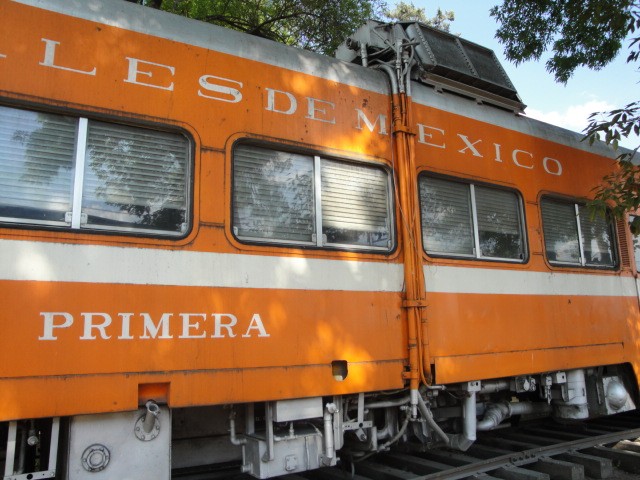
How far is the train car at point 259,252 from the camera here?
303cm

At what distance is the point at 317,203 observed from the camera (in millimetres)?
3957

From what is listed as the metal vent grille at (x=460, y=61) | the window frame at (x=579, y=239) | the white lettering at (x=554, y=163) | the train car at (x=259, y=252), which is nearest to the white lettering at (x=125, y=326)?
the train car at (x=259, y=252)

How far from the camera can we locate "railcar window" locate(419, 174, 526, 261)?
4.56 metres

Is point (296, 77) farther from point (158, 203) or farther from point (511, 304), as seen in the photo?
point (511, 304)

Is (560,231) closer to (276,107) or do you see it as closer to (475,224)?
(475,224)

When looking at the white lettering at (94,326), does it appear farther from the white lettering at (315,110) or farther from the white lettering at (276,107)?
the white lettering at (315,110)

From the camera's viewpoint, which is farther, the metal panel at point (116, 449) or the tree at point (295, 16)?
the tree at point (295, 16)

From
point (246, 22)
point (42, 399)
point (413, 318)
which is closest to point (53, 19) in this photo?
point (42, 399)

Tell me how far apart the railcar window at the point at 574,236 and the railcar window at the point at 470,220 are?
462 millimetres

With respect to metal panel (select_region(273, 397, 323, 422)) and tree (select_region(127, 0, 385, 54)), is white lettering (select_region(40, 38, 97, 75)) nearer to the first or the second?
metal panel (select_region(273, 397, 323, 422))

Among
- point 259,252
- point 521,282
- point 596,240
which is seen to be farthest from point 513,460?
point 259,252

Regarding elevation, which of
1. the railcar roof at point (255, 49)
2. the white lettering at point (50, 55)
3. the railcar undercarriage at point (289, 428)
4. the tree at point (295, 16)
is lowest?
the railcar undercarriage at point (289, 428)

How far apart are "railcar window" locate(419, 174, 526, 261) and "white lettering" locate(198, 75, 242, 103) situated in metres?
1.69

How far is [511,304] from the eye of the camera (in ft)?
15.7
